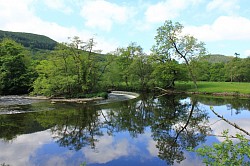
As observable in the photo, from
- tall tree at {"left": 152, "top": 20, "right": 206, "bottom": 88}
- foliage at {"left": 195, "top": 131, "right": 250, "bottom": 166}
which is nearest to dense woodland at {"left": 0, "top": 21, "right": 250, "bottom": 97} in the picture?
tall tree at {"left": 152, "top": 20, "right": 206, "bottom": 88}

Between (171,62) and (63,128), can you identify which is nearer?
(63,128)

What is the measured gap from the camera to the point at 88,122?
20.3m

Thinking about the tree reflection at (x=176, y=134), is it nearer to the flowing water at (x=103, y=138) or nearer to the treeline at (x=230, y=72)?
the flowing water at (x=103, y=138)

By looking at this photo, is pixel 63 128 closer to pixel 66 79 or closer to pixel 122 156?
pixel 122 156

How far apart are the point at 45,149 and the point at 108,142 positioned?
381 cm

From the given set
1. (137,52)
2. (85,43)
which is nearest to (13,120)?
(85,43)

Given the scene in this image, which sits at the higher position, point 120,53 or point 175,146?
point 120,53

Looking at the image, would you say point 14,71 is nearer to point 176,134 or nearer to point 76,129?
point 76,129

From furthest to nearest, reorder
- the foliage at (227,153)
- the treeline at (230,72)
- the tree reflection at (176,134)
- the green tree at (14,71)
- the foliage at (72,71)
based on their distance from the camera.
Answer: the treeline at (230,72) < the green tree at (14,71) < the foliage at (72,71) < the tree reflection at (176,134) < the foliage at (227,153)

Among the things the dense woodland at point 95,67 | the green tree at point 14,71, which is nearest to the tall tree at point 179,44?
the dense woodland at point 95,67

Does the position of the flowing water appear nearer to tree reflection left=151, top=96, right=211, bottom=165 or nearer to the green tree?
tree reflection left=151, top=96, right=211, bottom=165

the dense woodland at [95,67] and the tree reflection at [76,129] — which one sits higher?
the dense woodland at [95,67]

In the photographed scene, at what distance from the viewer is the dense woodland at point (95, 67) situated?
4181cm

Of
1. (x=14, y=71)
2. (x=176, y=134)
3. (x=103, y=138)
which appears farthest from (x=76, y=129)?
(x=14, y=71)
